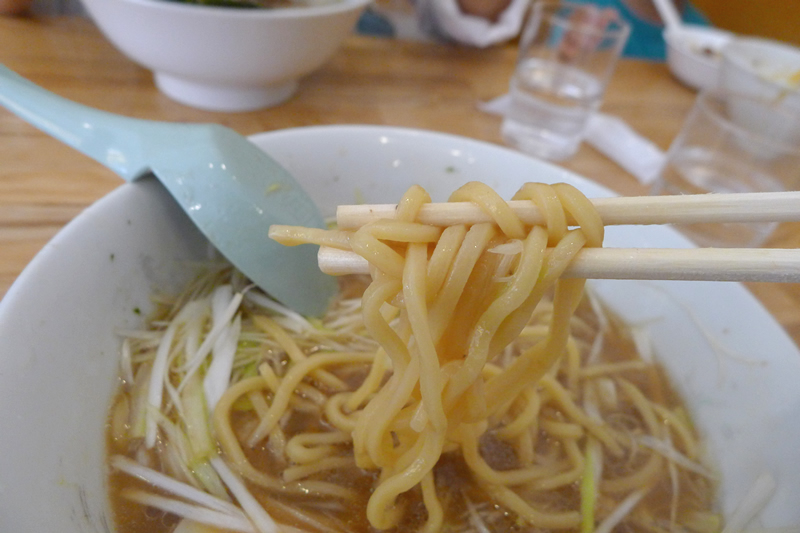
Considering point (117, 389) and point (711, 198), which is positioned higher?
point (711, 198)

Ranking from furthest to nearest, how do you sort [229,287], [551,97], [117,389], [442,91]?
[442,91] → [551,97] → [229,287] → [117,389]

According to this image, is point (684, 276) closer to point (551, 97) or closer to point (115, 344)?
point (115, 344)

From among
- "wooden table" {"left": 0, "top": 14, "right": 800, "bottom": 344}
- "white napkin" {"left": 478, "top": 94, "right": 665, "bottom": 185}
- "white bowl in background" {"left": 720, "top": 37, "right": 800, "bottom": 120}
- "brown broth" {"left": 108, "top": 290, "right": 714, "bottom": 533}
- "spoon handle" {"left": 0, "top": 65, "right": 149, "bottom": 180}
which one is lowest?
"brown broth" {"left": 108, "top": 290, "right": 714, "bottom": 533}

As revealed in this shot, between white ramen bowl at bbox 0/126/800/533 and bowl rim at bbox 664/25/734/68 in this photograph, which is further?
bowl rim at bbox 664/25/734/68

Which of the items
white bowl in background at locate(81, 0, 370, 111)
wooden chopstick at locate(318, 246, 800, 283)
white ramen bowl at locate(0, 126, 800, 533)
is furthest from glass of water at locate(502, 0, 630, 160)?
wooden chopstick at locate(318, 246, 800, 283)

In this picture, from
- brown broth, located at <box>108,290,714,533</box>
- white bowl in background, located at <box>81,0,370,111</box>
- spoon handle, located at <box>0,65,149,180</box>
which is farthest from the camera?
white bowl in background, located at <box>81,0,370,111</box>

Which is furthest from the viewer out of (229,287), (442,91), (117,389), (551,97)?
(442,91)

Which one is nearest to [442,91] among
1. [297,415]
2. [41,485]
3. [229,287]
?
[229,287]

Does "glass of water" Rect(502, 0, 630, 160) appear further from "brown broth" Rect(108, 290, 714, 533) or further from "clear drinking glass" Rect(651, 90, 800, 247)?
"brown broth" Rect(108, 290, 714, 533)

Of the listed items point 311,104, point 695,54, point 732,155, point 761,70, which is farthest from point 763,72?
point 311,104
